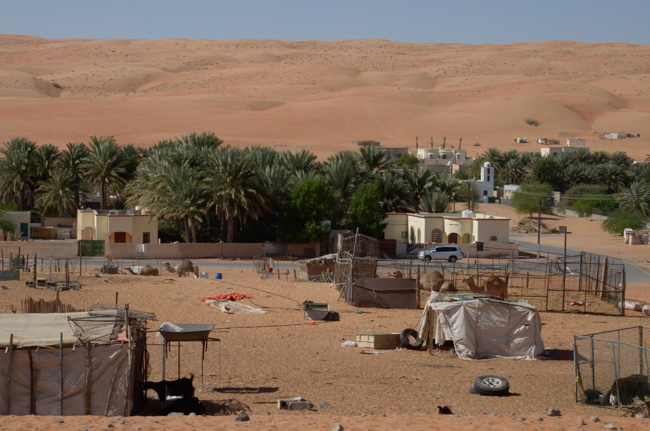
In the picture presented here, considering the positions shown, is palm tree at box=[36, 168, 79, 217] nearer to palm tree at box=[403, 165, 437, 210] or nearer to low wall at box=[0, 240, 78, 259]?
low wall at box=[0, 240, 78, 259]

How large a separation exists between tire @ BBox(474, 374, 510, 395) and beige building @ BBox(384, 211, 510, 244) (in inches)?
1369

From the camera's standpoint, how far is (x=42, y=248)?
46.8 metres

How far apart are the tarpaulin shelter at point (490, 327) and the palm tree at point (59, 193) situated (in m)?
41.2

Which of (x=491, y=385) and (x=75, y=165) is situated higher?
(x=75, y=165)

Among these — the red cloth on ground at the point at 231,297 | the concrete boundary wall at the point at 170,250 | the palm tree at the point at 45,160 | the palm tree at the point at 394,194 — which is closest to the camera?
the red cloth on ground at the point at 231,297

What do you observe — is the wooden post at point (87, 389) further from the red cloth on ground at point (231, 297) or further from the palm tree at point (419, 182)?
the palm tree at point (419, 182)

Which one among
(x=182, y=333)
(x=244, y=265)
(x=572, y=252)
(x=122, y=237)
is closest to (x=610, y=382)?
(x=182, y=333)

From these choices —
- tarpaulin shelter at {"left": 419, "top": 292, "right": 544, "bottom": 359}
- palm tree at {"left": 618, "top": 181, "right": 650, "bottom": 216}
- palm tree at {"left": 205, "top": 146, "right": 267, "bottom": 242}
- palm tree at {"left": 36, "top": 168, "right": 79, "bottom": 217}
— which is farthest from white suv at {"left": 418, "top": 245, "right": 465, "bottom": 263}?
tarpaulin shelter at {"left": 419, "top": 292, "right": 544, "bottom": 359}

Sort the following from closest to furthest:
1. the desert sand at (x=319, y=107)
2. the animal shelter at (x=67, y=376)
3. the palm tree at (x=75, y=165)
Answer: the animal shelter at (x=67, y=376) → the palm tree at (x=75, y=165) → the desert sand at (x=319, y=107)

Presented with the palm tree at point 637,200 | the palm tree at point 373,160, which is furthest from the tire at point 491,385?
the palm tree at point 637,200

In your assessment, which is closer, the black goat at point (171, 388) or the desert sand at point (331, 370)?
the desert sand at point (331, 370)

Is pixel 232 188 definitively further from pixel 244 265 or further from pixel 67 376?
pixel 67 376

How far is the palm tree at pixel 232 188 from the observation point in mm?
49656

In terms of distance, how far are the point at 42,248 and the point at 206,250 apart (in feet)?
30.3
